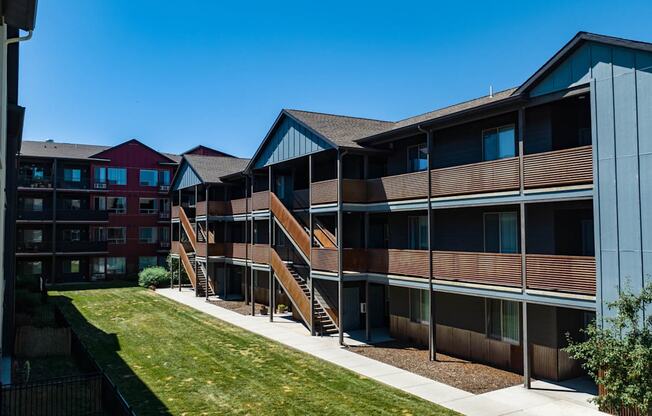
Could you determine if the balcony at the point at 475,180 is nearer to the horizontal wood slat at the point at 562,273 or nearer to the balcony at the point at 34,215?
the horizontal wood slat at the point at 562,273

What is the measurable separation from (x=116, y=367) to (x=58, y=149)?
39.4 m

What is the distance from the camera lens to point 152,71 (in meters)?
27.9

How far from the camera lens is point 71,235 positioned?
48.5 metres

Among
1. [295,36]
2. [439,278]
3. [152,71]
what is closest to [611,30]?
[439,278]

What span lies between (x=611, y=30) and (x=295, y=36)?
535 inches

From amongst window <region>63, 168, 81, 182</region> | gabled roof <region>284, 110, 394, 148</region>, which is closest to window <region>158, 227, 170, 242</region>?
window <region>63, 168, 81, 182</region>

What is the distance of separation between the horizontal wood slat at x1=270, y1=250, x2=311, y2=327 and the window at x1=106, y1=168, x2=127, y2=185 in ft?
97.2

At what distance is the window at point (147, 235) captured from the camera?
2040 inches

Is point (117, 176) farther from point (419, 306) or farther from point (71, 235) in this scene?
point (419, 306)

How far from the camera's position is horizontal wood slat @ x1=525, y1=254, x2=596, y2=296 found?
14.5 m

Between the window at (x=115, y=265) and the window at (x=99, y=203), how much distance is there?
5.27 meters

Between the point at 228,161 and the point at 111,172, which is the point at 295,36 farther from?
the point at 111,172

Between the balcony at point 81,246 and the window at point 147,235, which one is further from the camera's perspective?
the window at point 147,235

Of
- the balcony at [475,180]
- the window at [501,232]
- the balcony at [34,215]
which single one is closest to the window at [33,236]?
the balcony at [34,215]
